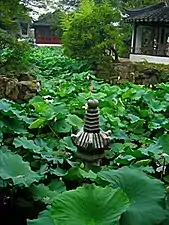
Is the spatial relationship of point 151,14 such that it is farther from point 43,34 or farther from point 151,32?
point 43,34

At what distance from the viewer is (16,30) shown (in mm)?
8461

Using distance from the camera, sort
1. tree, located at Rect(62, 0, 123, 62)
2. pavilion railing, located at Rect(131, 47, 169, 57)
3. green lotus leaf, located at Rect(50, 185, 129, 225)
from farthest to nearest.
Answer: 1. pavilion railing, located at Rect(131, 47, 169, 57)
2. tree, located at Rect(62, 0, 123, 62)
3. green lotus leaf, located at Rect(50, 185, 129, 225)

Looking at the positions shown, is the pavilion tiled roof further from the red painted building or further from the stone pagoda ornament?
the red painted building

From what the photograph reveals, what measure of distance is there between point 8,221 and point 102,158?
104 cm

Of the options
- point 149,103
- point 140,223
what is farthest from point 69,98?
point 140,223

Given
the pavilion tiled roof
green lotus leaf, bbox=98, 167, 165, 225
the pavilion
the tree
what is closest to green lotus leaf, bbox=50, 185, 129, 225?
green lotus leaf, bbox=98, 167, 165, 225

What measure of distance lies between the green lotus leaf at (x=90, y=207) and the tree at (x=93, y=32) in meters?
12.8

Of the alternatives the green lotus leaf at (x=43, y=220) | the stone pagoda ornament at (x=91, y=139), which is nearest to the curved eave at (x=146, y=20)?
the stone pagoda ornament at (x=91, y=139)

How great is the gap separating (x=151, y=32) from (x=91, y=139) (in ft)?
47.7

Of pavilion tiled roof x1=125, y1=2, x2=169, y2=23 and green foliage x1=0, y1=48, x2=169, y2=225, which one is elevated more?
pavilion tiled roof x1=125, y1=2, x2=169, y2=23

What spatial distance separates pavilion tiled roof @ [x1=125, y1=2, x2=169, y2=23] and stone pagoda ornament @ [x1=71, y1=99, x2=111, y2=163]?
12.8 metres

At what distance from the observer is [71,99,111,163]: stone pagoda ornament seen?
3158 mm

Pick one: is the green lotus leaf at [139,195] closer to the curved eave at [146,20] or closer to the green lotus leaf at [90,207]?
the green lotus leaf at [90,207]

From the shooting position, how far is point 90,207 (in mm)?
1704
